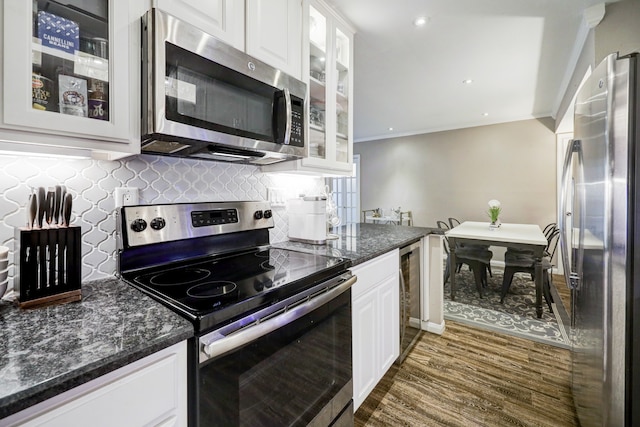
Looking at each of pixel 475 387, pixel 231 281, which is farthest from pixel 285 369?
pixel 475 387

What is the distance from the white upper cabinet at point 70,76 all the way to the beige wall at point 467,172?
5551 mm

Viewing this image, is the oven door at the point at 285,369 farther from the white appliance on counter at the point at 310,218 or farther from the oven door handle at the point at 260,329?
the white appliance on counter at the point at 310,218

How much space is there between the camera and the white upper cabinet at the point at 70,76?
746 mm

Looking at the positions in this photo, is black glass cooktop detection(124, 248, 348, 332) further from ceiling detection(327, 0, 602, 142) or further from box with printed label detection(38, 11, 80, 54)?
ceiling detection(327, 0, 602, 142)

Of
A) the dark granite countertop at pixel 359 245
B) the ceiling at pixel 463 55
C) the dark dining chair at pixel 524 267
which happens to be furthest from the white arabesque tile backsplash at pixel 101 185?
the dark dining chair at pixel 524 267

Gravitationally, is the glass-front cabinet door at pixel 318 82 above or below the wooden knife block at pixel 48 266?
above

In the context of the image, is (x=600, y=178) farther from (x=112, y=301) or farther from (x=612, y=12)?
(x=112, y=301)

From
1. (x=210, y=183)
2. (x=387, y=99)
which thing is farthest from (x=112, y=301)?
(x=387, y=99)

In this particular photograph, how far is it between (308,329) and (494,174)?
5218mm

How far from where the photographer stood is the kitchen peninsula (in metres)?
0.50

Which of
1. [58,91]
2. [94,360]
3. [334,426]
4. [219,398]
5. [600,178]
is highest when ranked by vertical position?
[58,91]

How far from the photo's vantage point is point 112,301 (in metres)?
0.89

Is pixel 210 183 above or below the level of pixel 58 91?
below

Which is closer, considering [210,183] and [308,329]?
[308,329]
